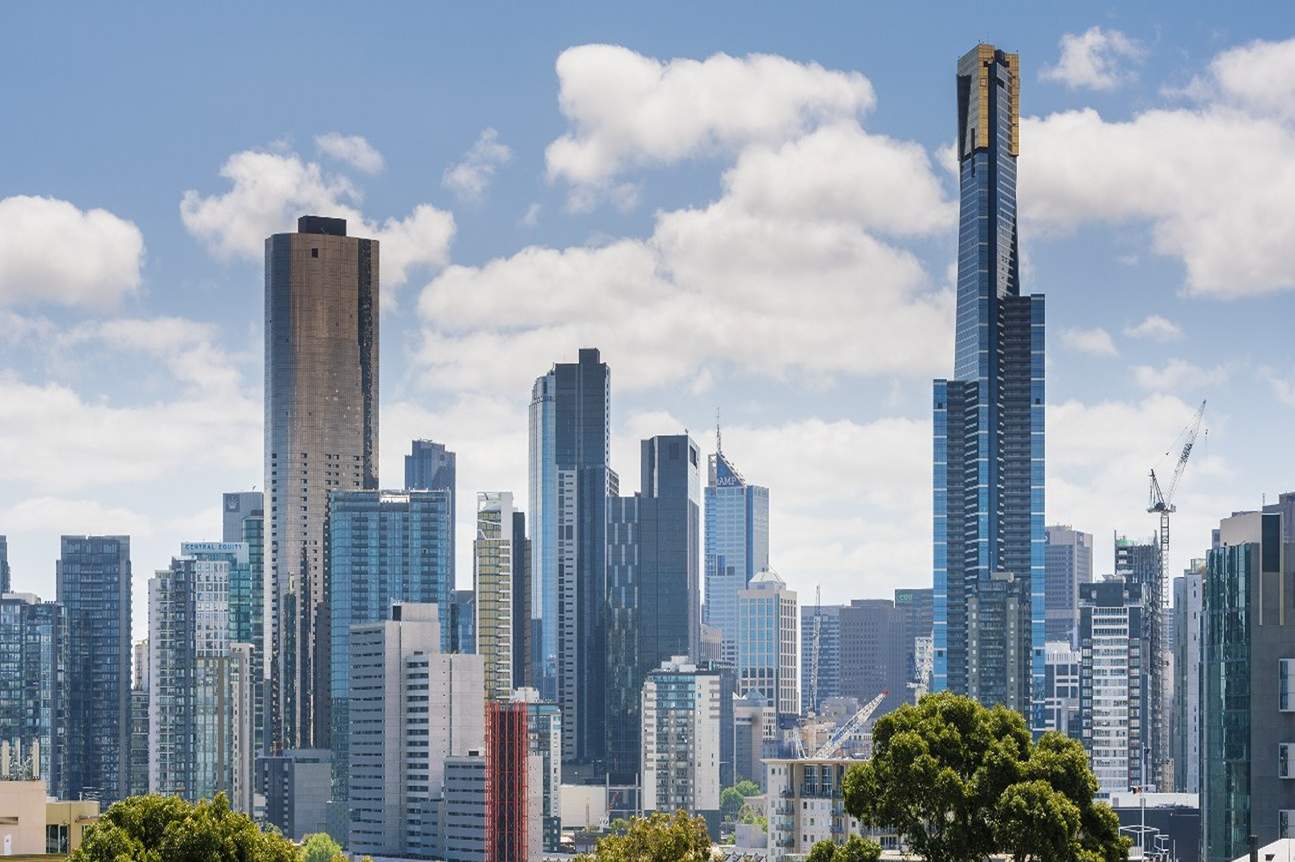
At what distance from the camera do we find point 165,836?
161 feet

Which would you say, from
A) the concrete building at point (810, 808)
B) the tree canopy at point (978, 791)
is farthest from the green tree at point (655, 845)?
the concrete building at point (810, 808)

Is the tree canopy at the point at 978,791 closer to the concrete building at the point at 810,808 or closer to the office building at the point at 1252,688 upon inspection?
the office building at the point at 1252,688

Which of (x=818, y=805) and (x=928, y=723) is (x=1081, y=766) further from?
(x=818, y=805)

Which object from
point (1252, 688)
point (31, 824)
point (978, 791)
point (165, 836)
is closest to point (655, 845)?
point (978, 791)

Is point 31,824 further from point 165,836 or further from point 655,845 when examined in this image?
point 655,845

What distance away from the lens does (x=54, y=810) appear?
201 feet

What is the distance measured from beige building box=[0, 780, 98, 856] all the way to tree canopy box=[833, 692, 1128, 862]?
22.3 metres

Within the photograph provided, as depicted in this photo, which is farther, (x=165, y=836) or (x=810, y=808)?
(x=810, y=808)

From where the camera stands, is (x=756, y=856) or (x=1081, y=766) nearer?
(x=1081, y=766)

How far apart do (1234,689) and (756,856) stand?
316 ft

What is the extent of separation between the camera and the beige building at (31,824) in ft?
193

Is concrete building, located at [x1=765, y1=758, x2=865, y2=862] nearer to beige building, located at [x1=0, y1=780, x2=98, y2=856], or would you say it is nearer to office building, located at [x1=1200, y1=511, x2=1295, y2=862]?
office building, located at [x1=1200, y1=511, x2=1295, y2=862]

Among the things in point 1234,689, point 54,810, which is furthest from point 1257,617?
point 54,810

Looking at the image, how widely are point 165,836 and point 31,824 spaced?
1197cm
